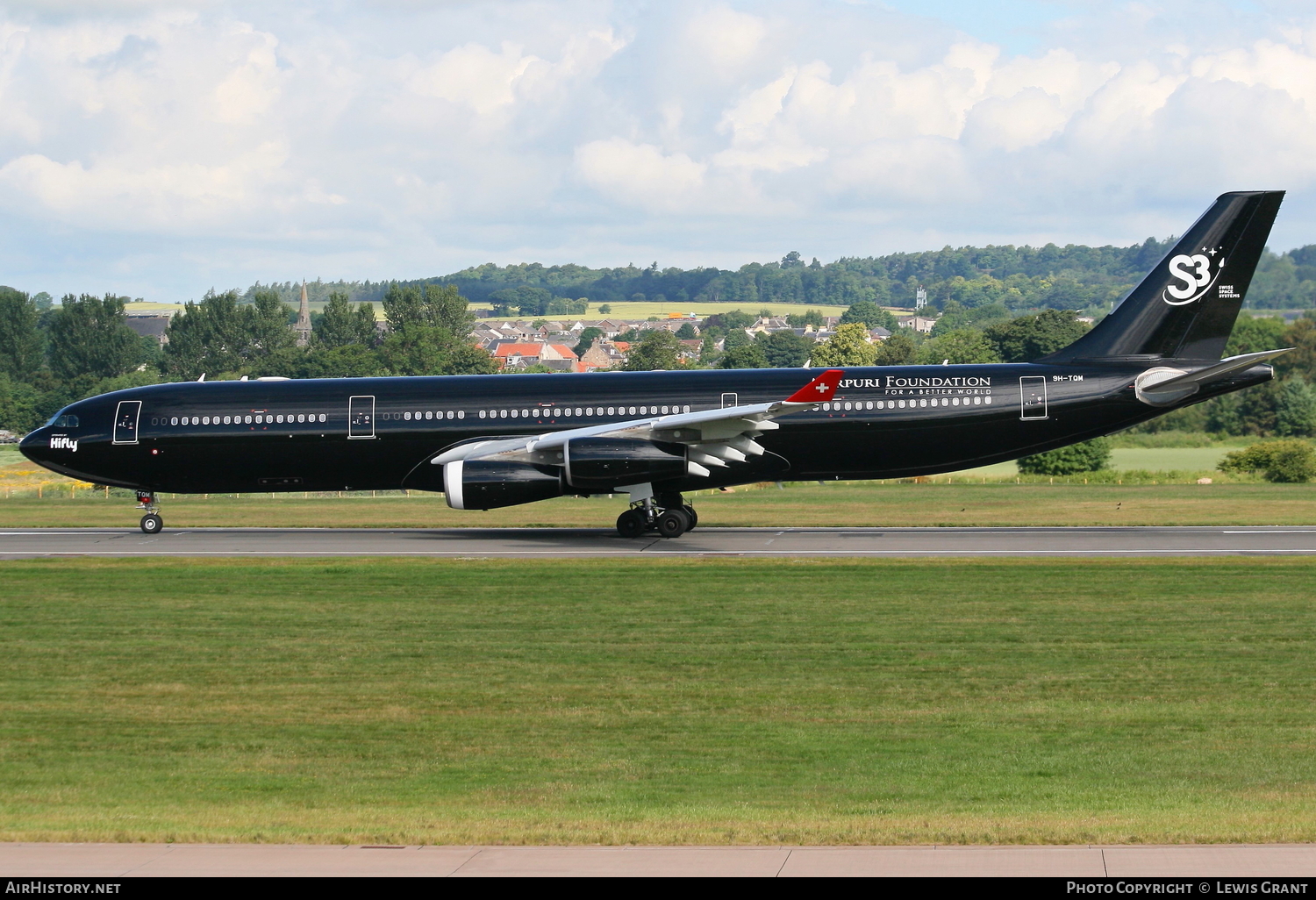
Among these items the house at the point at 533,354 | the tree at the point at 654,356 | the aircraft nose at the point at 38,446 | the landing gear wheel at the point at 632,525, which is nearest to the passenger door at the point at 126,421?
the aircraft nose at the point at 38,446

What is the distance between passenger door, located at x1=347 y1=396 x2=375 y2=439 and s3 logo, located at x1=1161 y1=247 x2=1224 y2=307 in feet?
70.6

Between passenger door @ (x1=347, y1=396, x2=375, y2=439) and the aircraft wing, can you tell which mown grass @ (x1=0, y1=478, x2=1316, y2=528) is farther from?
the aircraft wing

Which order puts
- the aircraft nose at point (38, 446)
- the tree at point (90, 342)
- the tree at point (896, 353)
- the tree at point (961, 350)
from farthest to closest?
the tree at point (90, 342), the tree at point (896, 353), the tree at point (961, 350), the aircraft nose at point (38, 446)

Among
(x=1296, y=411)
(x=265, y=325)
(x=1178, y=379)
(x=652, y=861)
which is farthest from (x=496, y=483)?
(x=265, y=325)

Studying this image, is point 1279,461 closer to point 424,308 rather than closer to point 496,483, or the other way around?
point 496,483

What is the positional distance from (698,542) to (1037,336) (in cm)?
5791

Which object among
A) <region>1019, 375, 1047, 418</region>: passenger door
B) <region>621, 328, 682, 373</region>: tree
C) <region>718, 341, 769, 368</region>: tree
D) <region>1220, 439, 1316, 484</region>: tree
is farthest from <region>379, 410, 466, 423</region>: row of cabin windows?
<region>718, 341, 769, 368</region>: tree

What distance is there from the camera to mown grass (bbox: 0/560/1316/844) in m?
11.4

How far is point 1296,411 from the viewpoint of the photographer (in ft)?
261

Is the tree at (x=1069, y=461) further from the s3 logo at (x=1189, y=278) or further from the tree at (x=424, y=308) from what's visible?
the tree at (x=424, y=308)

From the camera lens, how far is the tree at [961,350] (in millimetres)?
86625

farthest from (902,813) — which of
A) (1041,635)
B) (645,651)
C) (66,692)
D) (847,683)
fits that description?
(66,692)

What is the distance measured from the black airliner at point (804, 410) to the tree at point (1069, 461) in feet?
83.9

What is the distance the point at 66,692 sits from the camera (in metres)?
17.3
